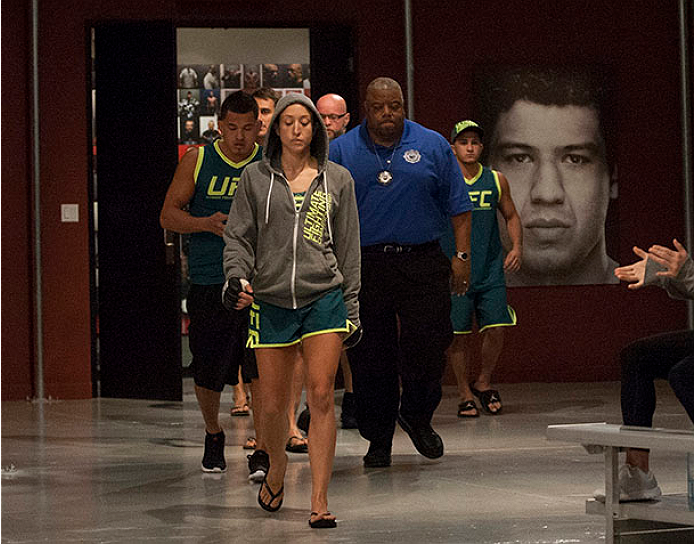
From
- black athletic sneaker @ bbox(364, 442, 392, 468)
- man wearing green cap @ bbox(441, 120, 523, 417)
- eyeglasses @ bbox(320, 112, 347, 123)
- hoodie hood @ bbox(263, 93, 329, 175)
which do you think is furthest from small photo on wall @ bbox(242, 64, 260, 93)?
hoodie hood @ bbox(263, 93, 329, 175)

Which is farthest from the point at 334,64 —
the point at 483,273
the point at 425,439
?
the point at 425,439

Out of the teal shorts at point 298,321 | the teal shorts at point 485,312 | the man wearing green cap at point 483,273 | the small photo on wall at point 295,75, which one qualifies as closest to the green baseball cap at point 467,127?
the man wearing green cap at point 483,273

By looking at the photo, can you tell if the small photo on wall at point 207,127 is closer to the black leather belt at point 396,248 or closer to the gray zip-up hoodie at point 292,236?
the black leather belt at point 396,248

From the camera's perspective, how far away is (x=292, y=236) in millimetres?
4332

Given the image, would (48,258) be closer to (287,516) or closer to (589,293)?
(589,293)

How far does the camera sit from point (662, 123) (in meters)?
9.77

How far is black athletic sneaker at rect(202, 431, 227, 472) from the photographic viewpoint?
550 cm

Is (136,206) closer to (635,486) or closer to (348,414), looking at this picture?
(348,414)

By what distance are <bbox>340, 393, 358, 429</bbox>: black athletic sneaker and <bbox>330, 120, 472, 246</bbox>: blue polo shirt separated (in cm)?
182

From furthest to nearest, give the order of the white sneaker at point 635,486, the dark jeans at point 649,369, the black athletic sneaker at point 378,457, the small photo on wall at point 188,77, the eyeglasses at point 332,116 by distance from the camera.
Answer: the small photo on wall at point 188,77 → the eyeglasses at point 332,116 → the black athletic sneaker at point 378,457 → the dark jeans at point 649,369 → the white sneaker at point 635,486

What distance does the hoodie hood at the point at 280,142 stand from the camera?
14.7 feet

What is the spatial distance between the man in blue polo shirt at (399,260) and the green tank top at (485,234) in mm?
2109

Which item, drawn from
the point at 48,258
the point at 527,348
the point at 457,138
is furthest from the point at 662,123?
the point at 48,258

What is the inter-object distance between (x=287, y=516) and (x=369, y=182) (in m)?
1.64
